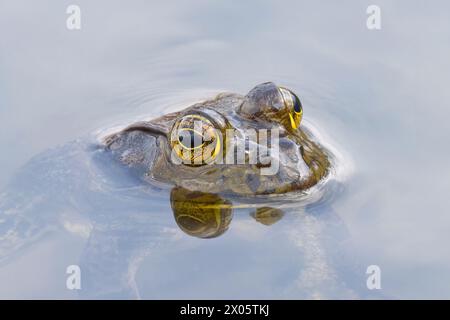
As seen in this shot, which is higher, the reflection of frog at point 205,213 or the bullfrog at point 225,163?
the bullfrog at point 225,163

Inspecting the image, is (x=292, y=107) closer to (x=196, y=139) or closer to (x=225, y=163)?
(x=225, y=163)

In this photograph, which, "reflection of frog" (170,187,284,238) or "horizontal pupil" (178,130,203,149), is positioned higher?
"horizontal pupil" (178,130,203,149)

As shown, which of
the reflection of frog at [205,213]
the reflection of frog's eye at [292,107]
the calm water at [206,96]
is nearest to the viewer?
the calm water at [206,96]

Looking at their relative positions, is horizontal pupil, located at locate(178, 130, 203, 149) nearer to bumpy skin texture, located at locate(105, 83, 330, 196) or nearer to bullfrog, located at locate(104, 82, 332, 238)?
bullfrog, located at locate(104, 82, 332, 238)

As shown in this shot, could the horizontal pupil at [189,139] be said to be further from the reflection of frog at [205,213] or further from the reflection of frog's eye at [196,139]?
the reflection of frog at [205,213]

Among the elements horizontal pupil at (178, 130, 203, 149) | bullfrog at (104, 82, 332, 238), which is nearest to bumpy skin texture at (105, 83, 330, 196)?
bullfrog at (104, 82, 332, 238)

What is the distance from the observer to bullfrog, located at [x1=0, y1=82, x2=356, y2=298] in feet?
19.4

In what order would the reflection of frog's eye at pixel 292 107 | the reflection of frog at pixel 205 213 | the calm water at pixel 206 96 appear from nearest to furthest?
the calm water at pixel 206 96, the reflection of frog at pixel 205 213, the reflection of frog's eye at pixel 292 107

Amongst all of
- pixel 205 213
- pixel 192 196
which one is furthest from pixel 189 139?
pixel 205 213

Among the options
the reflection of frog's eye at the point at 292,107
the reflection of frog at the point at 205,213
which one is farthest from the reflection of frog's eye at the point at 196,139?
the reflection of frog's eye at the point at 292,107

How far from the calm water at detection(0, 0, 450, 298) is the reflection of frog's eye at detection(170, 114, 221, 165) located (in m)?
0.51

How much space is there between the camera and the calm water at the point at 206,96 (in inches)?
230

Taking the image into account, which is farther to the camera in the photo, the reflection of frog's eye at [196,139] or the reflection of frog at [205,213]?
the reflection of frog at [205,213]

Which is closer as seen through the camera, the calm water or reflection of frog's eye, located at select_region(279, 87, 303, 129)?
the calm water
